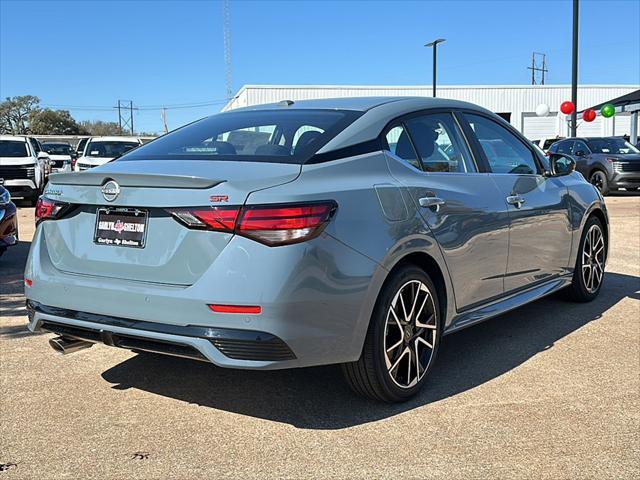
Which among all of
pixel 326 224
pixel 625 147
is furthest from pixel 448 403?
pixel 625 147

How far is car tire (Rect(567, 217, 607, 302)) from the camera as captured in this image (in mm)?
5805

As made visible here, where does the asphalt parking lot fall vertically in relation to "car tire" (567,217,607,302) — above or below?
below

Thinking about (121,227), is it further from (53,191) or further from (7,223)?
(7,223)

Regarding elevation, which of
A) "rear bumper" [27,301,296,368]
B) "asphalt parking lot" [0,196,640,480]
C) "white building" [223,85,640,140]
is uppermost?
"white building" [223,85,640,140]

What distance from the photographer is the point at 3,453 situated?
3096 mm

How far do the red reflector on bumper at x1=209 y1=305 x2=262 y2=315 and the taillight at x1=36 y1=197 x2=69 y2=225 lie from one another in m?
1.06

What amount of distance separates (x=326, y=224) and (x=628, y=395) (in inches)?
79.8

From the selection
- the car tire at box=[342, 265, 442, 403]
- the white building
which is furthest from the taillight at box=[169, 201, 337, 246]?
the white building

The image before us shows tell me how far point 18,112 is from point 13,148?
255 feet

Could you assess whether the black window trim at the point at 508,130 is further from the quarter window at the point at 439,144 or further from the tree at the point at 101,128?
the tree at the point at 101,128

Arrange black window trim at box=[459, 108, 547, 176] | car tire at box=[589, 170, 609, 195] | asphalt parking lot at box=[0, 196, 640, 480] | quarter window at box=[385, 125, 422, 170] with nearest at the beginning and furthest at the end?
asphalt parking lot at box=[0, 196, 640, 480] → quarter window at box=[385, 125, 422, 170] → black window trim at box=[459, 108, 547, 176] → car tire at box=[589, 170, 609, 195]

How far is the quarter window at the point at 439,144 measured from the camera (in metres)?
4.04

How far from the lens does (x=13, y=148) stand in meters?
18.0

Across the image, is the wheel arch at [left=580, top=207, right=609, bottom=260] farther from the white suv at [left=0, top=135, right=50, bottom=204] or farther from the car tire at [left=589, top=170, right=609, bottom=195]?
the white suv at [left=0, top=135, right=50, bottom=204]
